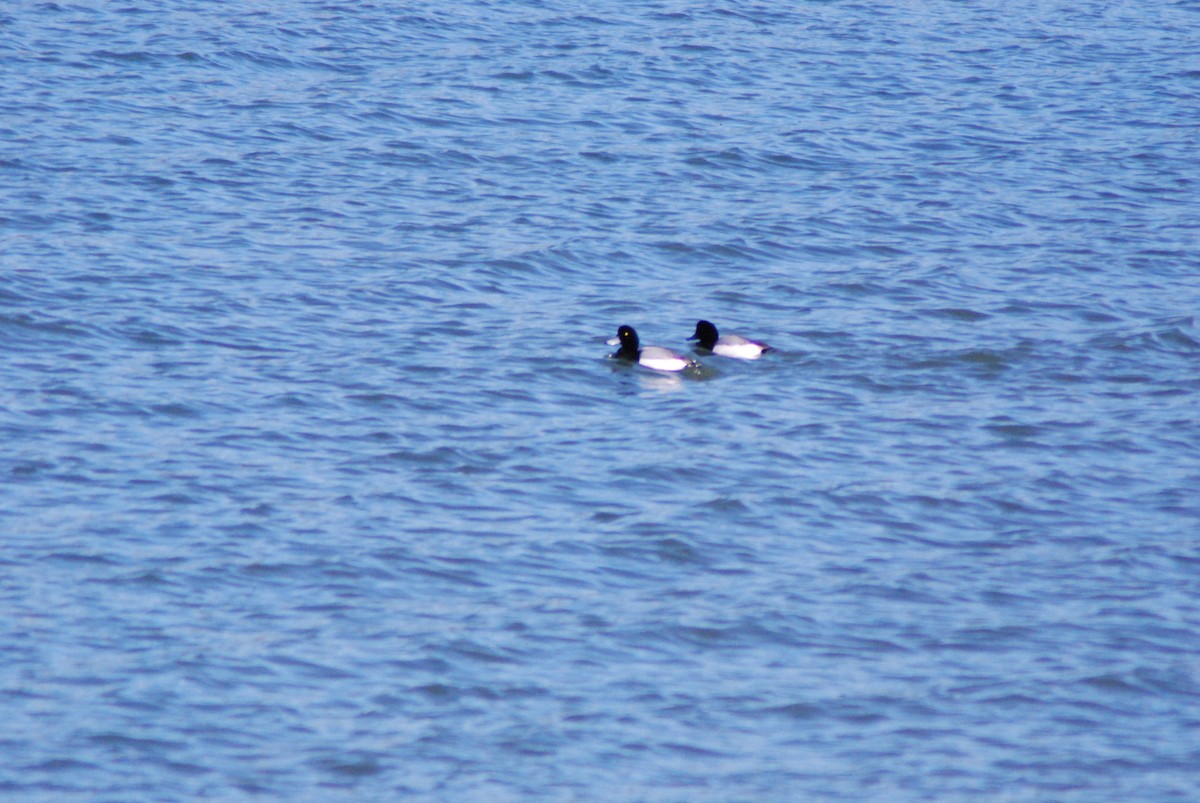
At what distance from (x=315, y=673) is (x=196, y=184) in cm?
1024

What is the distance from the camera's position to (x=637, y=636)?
9680 mm

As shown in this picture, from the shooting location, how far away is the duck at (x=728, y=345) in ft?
46.7

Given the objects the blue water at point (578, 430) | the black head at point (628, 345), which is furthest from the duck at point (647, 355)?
the blue water at point (578, 430)

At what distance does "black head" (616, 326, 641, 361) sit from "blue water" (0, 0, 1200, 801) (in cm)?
22

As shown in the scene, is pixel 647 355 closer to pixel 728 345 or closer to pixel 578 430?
pixel 728 345

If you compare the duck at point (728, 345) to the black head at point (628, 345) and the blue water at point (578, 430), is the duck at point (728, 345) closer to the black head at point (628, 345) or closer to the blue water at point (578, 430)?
the blue water at point (578, 430)

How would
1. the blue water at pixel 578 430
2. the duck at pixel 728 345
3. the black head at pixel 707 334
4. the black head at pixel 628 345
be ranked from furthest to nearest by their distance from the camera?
the black head at pixel 707 334 → the duck at pixel 728 345 → the black head at pixel 628 345 → the blue water at pixel 578 430

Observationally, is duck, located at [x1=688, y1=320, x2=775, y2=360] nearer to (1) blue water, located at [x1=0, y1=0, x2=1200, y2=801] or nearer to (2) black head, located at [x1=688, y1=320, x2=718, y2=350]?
(2) black head, located at [x1=688, y1=320, x2=718, y2=350]

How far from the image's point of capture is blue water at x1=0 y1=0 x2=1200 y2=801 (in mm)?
8742

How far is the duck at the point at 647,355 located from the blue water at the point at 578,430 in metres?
0.19

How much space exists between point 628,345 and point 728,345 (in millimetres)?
825

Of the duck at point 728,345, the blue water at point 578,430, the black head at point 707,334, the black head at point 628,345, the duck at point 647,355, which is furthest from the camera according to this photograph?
the black head at point 707,334

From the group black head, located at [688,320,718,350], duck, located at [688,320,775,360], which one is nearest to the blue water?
duck, located at [688,320,775,360]

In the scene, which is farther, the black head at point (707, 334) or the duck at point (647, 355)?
the black head at point (707, 334)
